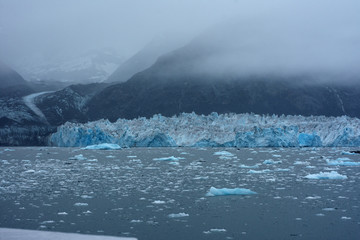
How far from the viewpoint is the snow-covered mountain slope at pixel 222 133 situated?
44688mm

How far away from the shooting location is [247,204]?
10227mm

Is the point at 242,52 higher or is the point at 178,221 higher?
the point at 242,52

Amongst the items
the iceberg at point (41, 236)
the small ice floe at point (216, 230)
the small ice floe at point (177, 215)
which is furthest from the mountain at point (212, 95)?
the iceberg at point (41, 236)

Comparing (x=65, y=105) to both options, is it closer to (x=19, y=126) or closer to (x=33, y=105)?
(x=33, y=105)

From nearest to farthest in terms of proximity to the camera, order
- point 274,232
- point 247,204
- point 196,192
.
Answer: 1. point 274,232
2. point 247,204
3. point 196,192

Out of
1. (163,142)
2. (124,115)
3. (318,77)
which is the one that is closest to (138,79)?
(124,115)

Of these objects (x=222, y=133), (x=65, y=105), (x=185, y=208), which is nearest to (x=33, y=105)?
(x=65, y=105)

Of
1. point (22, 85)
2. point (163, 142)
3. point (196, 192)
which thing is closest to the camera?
point (196, 192)

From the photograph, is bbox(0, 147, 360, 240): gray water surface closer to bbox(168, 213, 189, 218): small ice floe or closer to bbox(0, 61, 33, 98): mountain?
bbox(168, 213, 189, 218): small ice floe

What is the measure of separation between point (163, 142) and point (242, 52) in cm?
9468

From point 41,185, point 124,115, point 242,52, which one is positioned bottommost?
point 124,115

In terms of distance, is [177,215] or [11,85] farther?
[11,85]

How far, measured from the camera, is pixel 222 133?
47625 mm

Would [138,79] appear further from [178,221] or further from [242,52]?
[178,221]
